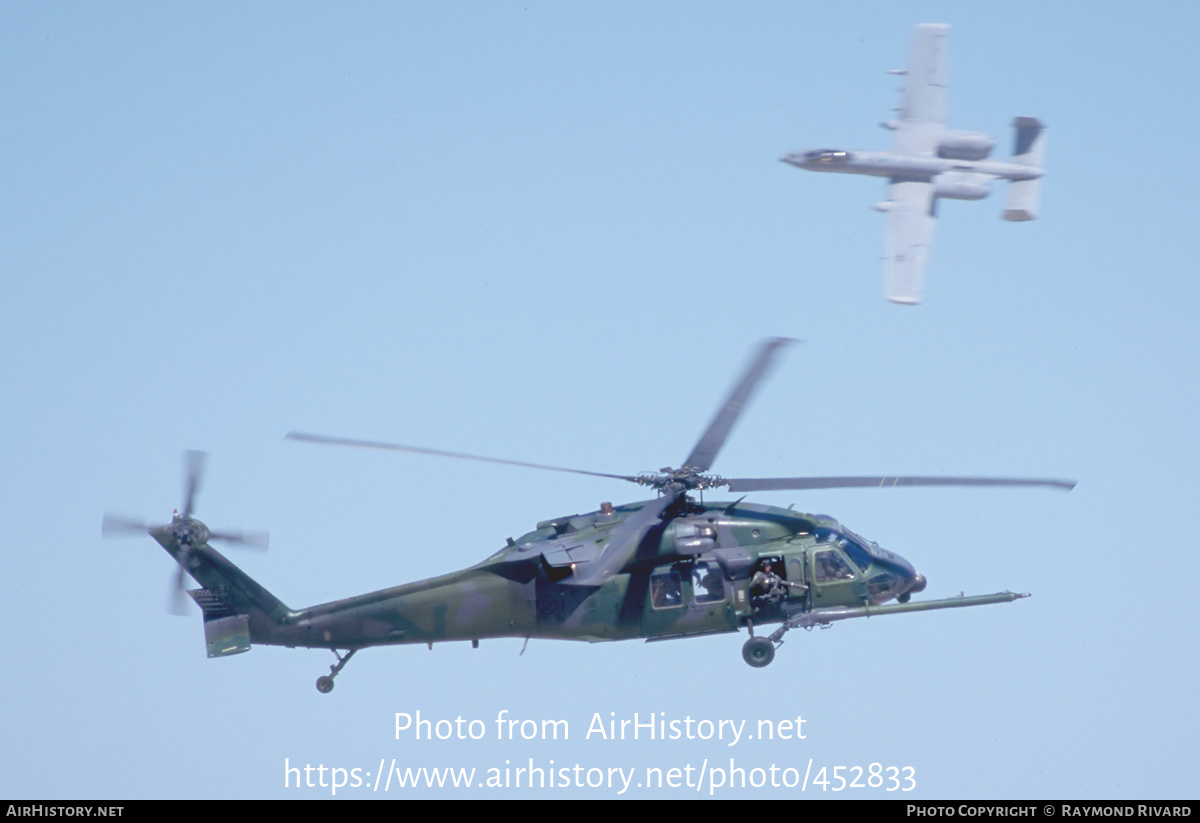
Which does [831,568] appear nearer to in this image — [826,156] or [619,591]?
[619,591]

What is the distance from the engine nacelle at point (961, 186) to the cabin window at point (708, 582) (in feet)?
41.4

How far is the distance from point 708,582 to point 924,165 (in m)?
12.9

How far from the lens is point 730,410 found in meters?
27.6

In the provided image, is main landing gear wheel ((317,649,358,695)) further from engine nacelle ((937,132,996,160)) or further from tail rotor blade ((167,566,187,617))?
engine nacelle ((937,132,996,160))

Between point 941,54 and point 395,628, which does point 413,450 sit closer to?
point 395,628

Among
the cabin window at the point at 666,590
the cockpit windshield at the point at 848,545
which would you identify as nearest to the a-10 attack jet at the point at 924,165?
the cockpit windshield at the point at 848,545

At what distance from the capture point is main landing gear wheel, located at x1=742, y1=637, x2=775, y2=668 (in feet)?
93.7

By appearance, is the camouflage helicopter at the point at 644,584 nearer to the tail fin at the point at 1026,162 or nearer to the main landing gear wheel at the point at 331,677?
the main landing gear wheel at the point at 331,677
